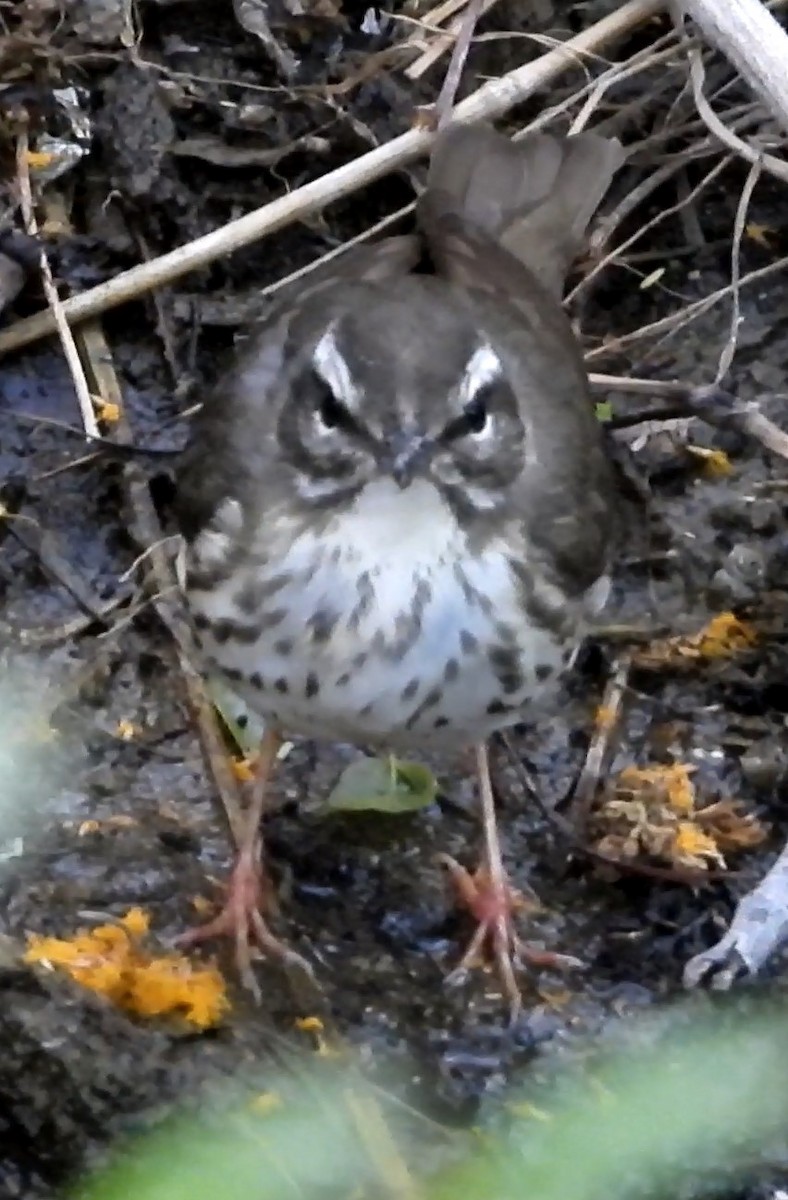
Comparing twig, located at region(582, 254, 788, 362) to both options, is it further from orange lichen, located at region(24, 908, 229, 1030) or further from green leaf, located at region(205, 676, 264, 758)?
orange lichen, located at region(24, 908, 229, 1030)

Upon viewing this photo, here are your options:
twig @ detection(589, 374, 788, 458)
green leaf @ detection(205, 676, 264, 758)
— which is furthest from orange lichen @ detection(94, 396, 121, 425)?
twig @ detection(589, 374, 788, 458)

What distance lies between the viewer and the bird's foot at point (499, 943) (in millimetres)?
3535

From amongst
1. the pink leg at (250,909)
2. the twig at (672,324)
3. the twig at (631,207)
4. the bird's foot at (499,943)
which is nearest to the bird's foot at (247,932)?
the pink leg at (250,909)

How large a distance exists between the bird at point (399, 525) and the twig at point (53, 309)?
65 centimetres

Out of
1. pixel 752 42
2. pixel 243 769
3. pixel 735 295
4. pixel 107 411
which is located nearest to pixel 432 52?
pixel 735 295

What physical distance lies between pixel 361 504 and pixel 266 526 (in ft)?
0.87

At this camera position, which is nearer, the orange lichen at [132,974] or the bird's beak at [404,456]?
the bird's beak at [404,456]

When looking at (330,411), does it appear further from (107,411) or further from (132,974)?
(107,411)

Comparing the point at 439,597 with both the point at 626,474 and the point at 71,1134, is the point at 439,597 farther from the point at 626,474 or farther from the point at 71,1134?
the point at 626,474

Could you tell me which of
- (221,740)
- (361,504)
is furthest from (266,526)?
(221,740)

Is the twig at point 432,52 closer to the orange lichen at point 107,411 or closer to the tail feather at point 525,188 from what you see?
the tail feather at point 525,188

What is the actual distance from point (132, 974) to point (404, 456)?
0.91 m

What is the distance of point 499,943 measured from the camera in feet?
11.7

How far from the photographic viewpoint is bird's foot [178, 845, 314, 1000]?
3.39 metres
